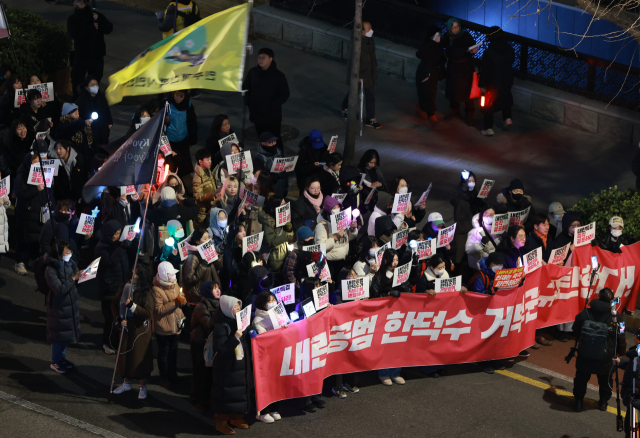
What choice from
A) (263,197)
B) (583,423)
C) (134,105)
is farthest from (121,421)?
(134,105)

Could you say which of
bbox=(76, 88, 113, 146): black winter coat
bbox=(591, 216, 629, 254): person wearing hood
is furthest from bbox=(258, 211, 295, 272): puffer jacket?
bbox=(591, 216, 629, 254): person wearing hood

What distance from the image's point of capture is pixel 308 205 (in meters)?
13.0

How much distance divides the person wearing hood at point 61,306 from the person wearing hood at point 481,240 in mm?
5070


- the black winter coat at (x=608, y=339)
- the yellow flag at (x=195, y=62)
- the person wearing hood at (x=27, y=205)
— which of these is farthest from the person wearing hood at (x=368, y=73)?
the black winter coat at (x=608, y=339)

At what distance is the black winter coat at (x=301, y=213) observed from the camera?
42.5 ft

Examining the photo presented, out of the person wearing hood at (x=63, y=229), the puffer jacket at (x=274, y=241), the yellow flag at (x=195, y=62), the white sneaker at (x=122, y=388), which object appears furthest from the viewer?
the puffer jacket at (x=274, y=241)

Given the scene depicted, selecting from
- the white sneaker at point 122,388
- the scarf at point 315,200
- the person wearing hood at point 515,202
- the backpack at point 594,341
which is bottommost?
the white sneaker at point 122,388

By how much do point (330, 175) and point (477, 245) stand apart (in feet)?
8.21

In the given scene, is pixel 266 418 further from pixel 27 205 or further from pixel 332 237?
pixel 27 205

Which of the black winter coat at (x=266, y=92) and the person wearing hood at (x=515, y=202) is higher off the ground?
the black winter coat at (x=266, y=92)

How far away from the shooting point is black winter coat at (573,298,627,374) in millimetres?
10977

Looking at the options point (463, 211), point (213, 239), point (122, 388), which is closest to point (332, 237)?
point (213, 239)

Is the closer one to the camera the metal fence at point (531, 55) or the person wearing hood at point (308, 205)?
the person wearing hood at point (308, 205)

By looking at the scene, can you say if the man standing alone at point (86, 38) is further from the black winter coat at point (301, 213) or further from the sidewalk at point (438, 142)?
the black winter coat at point (301, 213)
